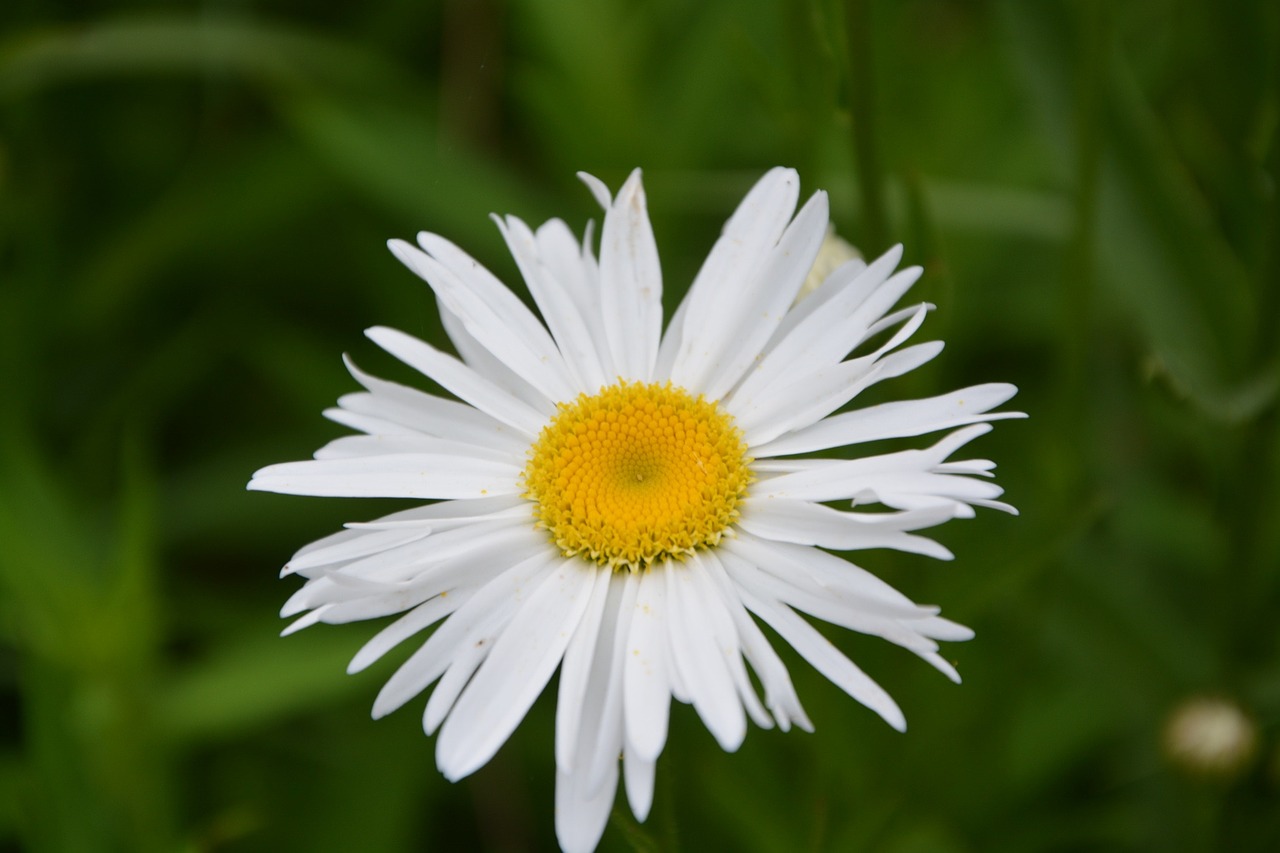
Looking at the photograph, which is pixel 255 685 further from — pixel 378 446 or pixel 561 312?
pixel 561 312

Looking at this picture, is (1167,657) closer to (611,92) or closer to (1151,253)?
(1151,253)

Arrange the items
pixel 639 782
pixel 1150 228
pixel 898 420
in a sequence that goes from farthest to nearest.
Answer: pixel 1150 228 < pixel 898 420 < pixel 639 782

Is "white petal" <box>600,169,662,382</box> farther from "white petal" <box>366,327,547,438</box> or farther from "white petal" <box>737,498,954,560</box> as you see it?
"white petal" <box>737,498,954,560</box>

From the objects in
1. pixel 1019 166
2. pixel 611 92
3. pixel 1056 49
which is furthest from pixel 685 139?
pixel 1056 49

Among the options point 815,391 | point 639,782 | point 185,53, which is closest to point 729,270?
point 815,391

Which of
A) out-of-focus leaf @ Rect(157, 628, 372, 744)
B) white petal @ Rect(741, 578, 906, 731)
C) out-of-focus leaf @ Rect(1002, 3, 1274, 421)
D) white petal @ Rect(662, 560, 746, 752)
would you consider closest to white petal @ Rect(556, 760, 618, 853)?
white petal @ Rect(662, 560, 746, 752)

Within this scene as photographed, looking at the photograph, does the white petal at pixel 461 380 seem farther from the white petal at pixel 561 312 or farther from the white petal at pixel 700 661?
the white petal at pixel 700 661
